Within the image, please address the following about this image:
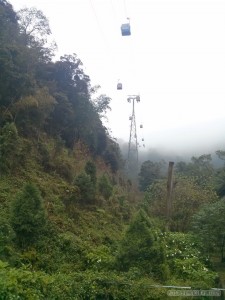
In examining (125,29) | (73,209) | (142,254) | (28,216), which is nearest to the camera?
(125,29)

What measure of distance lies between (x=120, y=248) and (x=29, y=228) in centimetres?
302

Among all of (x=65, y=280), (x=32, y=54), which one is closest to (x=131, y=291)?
(x=65, y=280)

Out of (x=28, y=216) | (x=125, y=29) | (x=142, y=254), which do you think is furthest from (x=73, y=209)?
(x=125, y=29)

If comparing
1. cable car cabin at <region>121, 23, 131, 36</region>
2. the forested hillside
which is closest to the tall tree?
the forested hillside

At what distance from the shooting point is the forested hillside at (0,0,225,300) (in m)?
11.0

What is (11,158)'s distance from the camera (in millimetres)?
20031

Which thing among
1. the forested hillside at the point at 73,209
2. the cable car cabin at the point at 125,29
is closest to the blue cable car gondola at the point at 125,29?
the cable car cabin at the point at 125,29

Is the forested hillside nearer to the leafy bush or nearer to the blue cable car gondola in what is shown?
the leafy bush

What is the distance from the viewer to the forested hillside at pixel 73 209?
11.0 m

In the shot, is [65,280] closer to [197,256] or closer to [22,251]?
[22,251]

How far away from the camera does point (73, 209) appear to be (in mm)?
19172

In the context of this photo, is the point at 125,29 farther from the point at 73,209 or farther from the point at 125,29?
the point at 73,209

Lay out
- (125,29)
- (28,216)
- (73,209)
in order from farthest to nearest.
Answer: (73,209)
(28,216)
(125,29)

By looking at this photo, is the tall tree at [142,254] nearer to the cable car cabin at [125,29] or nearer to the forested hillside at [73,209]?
the forested hillside at [73,209]
